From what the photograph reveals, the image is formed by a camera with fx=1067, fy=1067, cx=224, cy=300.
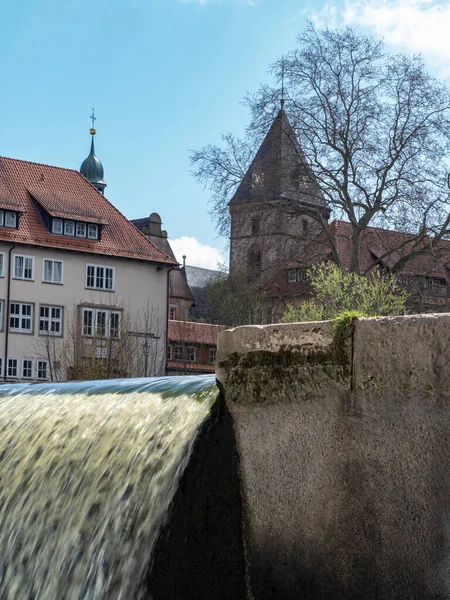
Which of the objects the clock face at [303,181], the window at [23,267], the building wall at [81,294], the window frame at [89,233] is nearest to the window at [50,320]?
the building wall at [81,294]

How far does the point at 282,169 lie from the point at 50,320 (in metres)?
18.0

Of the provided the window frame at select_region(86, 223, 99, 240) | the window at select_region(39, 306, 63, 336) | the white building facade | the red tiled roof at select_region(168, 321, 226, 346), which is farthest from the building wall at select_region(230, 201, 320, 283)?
the red tiled roof at select_region(168, 321, 226, 346)

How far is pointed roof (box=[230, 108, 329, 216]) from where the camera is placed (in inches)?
1385

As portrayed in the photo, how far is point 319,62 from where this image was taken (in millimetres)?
35594

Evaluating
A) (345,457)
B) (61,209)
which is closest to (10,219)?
(61,209)

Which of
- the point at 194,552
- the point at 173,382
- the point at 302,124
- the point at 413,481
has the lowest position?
the point at 194,552

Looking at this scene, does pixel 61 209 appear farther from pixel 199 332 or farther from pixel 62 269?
pixel 199 332

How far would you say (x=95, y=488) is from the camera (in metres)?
5.97

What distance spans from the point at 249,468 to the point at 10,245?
44.7m

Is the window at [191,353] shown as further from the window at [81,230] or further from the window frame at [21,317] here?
the window frame at [21,317]

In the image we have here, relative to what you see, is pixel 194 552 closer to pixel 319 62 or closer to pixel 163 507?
pixel 163 507

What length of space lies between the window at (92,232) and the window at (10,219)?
3913mm

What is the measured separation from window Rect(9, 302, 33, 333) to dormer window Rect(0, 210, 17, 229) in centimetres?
374

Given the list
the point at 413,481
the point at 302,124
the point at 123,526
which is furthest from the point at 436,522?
the point at 302,124
